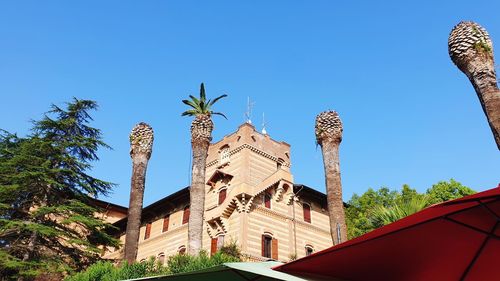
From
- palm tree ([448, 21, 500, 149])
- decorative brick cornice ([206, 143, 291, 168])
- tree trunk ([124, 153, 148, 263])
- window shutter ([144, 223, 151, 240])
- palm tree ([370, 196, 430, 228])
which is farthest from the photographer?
window shutter ([144, 223, 151, 240])

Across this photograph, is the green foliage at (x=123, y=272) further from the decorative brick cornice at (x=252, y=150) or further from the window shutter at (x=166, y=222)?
the window shutter at (x=166, y=222)

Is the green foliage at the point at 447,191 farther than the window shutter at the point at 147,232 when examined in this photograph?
No

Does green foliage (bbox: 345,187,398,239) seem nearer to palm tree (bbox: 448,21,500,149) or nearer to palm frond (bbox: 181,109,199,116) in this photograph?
palm frond (bbox: 181,109,199,116)

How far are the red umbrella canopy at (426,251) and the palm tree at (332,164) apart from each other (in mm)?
11952

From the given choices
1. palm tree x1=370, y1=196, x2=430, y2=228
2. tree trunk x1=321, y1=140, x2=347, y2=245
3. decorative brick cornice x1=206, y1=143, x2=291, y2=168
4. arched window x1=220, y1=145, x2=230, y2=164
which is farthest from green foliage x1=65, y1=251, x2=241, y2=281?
arched window x1=220, y1=145, x2=230, y2=164

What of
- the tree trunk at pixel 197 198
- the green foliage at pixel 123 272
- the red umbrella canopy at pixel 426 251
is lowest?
the red umbrella canopy at pixel 426 251

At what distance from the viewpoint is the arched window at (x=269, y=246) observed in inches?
1106

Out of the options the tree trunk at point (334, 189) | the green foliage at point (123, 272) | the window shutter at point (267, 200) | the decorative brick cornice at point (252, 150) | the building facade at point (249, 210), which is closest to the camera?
the green foliage at point (123, 272)

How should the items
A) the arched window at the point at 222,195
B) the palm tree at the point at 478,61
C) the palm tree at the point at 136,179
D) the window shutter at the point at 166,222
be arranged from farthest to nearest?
the window shutter at the point at 166,222 → the arched window at the point at 222,195 → the palm tree at the point at 136,179 → the palm tree at the point at 478,61

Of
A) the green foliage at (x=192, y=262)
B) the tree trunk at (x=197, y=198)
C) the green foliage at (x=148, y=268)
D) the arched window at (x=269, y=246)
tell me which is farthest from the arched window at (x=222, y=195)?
the green foliage at (x=192, y=262)

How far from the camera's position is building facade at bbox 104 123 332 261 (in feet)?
92.3

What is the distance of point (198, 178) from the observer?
18.7 metres

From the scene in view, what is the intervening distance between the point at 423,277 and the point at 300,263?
137 cm

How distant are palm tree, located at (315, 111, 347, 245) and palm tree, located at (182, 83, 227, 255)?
5115 millimetres
